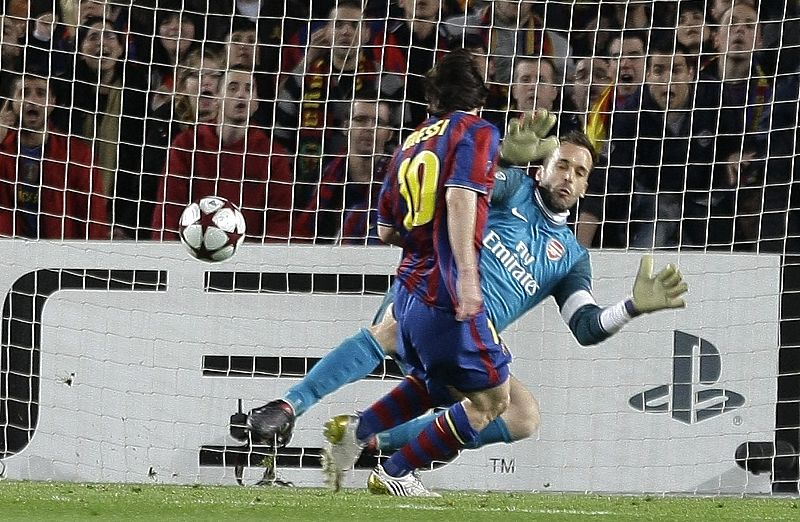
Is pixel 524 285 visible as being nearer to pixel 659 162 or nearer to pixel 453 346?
pixel 453 346

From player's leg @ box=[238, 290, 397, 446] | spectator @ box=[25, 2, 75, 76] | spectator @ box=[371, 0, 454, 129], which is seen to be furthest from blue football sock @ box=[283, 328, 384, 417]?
spectator @ box=[25, 2, 75, 76]

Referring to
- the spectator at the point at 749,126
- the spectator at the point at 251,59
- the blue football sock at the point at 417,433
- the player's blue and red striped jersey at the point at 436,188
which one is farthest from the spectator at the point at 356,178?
the spectator at the point at 749,126

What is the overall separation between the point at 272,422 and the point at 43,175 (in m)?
→ 2.30

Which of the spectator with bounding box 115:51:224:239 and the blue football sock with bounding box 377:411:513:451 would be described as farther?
the spectator with bounding box 115:51:224:239

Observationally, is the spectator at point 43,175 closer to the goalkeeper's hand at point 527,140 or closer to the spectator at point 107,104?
the spectator at point 107,104

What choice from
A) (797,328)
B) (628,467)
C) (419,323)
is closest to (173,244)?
(419,323)

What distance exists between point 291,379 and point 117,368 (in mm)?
881

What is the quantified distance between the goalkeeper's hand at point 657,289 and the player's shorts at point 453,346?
868 millimetres

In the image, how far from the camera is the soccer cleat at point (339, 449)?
592 centimetres

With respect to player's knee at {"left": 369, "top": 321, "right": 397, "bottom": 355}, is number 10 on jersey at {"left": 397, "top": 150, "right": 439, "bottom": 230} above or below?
above

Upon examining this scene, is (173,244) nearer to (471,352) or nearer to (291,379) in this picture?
(291,379)

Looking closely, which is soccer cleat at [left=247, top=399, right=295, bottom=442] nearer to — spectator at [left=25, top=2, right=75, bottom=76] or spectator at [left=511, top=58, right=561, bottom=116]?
spectator at [left=511, top=58, right=561, bottom=116]

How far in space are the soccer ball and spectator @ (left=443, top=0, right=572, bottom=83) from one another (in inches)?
75.4

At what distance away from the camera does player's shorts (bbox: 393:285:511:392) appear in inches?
221
